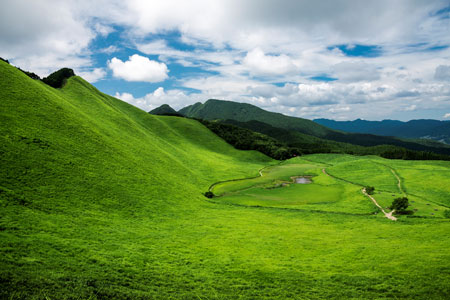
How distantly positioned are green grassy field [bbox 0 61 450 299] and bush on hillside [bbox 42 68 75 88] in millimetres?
42724

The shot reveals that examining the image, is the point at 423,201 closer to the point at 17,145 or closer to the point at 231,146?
the point at 17,145

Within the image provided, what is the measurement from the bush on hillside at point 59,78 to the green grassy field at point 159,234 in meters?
42.7

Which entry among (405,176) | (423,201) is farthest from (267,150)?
(423,201)

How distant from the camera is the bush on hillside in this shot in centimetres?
9066

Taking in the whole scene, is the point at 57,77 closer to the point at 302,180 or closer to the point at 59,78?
the point at 59,78

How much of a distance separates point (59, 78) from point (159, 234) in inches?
3954

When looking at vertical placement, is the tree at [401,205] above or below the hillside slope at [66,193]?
below

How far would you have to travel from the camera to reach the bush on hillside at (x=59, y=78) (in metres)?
90.7

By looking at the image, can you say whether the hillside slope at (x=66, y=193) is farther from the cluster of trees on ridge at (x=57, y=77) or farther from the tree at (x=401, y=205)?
the cluster of trees on ridge at (x=57, y=77)

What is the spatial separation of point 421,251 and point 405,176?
5432 cm

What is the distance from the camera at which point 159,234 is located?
2656cm

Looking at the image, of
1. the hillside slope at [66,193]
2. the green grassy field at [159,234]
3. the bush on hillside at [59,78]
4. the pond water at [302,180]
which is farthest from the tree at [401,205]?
the bush on hillside at [59,78]

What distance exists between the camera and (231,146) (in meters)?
154

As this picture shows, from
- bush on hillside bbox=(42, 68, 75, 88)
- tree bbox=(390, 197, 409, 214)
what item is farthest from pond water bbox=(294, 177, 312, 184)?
bush on hillside bbox=(42, 68, 75, 88)
